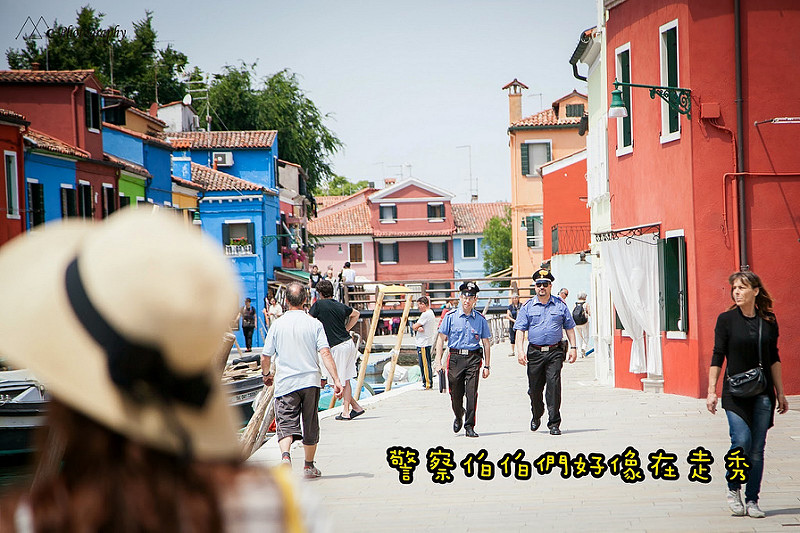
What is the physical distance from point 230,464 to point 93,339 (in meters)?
0.29

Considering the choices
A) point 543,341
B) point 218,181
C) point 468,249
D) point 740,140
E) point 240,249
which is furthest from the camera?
point 468,249

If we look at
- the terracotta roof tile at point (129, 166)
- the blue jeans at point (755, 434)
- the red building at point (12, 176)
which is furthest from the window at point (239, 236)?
the blue jeans at point (755, 434)

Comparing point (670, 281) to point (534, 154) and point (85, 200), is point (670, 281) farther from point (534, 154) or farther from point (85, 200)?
point (534, 154)

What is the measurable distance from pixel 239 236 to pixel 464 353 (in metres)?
43.6

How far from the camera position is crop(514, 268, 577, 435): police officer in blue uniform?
47.8ft

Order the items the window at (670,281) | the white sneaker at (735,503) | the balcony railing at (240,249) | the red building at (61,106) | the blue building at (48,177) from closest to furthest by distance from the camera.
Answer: the white sneaker at (735,503) < the window at (670,281) < the blue building at (48,177) < the red building at (61,106) < the balcony railing at (240,249)

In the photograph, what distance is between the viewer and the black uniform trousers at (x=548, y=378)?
14.4 m

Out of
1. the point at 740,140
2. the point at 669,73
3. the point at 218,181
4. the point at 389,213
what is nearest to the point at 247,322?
the point at 218,181

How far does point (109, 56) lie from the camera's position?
64.3 metres

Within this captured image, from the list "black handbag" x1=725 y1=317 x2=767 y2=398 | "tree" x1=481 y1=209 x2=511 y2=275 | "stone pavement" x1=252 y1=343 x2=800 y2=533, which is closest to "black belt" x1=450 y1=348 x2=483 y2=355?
"stone pavement" x1=252 y1=343 x2=800 y2=533

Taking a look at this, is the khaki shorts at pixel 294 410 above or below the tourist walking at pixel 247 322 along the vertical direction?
above

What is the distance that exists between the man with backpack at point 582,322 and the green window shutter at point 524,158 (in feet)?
70.3

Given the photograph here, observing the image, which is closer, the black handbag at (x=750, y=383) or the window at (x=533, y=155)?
the black handbag at (x=750, y=383)

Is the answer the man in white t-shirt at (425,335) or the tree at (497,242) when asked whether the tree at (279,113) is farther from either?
the man in white t-shirt at (425,335)
